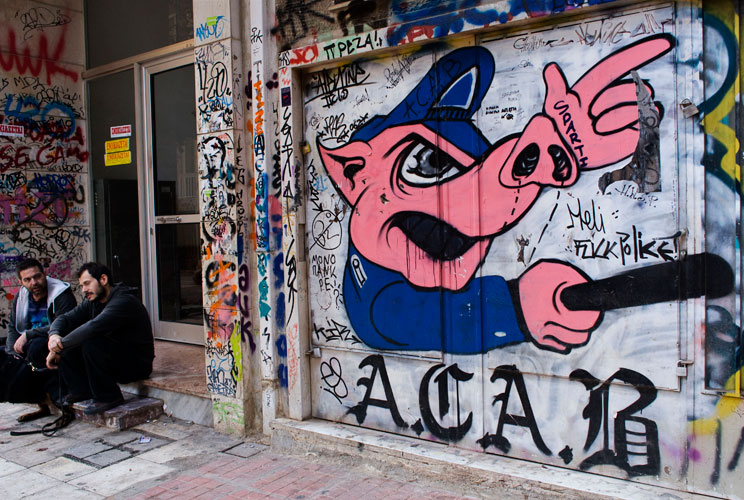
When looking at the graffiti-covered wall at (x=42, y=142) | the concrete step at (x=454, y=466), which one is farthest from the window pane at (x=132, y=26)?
the concrete step at (x=454, y=466)

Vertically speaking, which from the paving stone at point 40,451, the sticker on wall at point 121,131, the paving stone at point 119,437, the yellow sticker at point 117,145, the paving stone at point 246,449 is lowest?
the paving stone at point 40,451

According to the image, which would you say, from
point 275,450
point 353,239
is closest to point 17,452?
point 275,450

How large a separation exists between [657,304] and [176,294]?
17.7 ft

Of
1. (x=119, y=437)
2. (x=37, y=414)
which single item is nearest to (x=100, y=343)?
(x=119, y=437)

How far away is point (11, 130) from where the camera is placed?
295 inches

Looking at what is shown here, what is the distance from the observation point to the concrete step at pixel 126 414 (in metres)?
5.46

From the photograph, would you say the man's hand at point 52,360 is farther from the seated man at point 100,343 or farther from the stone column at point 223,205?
the stone column at point 223,205

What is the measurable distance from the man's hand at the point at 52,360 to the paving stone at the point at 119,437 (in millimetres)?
779

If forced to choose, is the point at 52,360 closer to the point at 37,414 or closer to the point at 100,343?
the point at 100,343

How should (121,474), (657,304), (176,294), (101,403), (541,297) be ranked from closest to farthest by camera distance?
(657,304), (541,297), (121,474), (101,403), (176,294)

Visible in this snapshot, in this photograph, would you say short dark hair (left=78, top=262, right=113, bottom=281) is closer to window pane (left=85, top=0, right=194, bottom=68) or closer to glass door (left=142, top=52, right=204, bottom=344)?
glass door (left=142, top=52, right=204, bottom=344)

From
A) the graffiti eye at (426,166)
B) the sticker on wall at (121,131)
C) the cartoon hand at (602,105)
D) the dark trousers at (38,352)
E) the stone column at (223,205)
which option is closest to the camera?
the cartoon hand at (602,105)

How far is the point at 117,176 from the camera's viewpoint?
305 inches

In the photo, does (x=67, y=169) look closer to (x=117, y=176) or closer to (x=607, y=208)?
(x=117, y=176)
